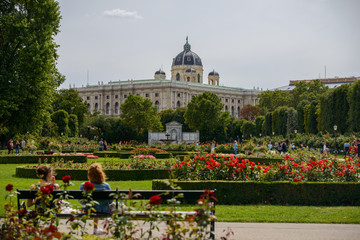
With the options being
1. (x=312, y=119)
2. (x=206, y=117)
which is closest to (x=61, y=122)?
(x=206, y=117)

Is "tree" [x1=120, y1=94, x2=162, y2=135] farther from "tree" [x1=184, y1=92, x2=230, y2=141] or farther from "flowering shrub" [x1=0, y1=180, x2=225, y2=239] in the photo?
"flowering shrub" [x1=0, y1=180, x2=225, y2=239]

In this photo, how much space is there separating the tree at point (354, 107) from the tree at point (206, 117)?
2376cm

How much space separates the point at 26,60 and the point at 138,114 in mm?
40698

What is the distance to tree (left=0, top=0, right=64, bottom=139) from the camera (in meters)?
22.2

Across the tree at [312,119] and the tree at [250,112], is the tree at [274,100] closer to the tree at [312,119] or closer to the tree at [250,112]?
the tree at [250,112]

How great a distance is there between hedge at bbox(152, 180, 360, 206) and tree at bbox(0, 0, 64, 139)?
1412 cm

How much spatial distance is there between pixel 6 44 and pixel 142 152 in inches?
310

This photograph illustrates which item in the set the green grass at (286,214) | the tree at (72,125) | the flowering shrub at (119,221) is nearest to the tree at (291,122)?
the tree at (72,125)

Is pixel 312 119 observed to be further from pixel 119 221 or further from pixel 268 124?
pixel 119 221

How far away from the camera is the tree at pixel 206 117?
63938mm

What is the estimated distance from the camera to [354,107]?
136ft

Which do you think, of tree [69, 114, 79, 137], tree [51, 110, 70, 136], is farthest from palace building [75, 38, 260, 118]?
tree [51, 110, 70, 136]

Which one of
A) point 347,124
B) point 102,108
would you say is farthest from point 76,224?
point 102,108

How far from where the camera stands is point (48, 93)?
24.0 m
